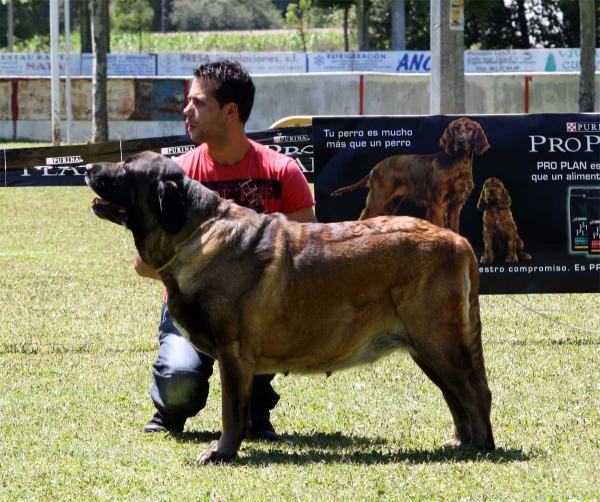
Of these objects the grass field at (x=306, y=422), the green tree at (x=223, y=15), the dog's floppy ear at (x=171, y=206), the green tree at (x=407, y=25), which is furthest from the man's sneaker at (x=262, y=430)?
the green tree at (x=223, y=15)

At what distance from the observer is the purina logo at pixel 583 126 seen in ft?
27.3

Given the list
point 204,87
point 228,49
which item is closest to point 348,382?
point 204,87

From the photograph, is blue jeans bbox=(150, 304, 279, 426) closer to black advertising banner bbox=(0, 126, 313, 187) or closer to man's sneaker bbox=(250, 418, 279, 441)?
man's sneaker bbox=(250, 418, 279, 441)

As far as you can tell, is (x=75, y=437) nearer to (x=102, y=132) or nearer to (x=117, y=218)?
(x=117, y=218)

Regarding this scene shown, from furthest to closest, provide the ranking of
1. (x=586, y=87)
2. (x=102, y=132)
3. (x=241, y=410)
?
(x=102, y=132) → (x=586, y=87) → (x=241, y=410)

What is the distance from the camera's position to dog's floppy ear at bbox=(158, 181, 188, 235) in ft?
16.9

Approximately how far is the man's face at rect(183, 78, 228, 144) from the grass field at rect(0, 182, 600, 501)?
174 centimetres

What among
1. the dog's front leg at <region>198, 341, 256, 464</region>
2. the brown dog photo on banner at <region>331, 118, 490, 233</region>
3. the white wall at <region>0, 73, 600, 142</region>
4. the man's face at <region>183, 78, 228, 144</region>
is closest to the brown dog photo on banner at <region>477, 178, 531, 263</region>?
the brown dog photo on banner at <region>331, 118, 490, 233</region>

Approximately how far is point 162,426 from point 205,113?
1839 millimetres

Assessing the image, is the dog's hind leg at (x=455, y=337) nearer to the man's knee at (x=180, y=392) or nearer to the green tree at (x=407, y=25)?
the man's knee at (x=180, y=392)

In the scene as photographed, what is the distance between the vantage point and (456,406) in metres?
5.61

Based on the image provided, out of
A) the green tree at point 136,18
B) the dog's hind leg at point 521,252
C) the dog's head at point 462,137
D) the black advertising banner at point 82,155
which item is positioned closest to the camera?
the dog's head at point 462,137

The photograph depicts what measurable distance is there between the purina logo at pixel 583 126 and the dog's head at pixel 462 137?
0.74 m

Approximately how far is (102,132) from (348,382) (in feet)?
78.0
